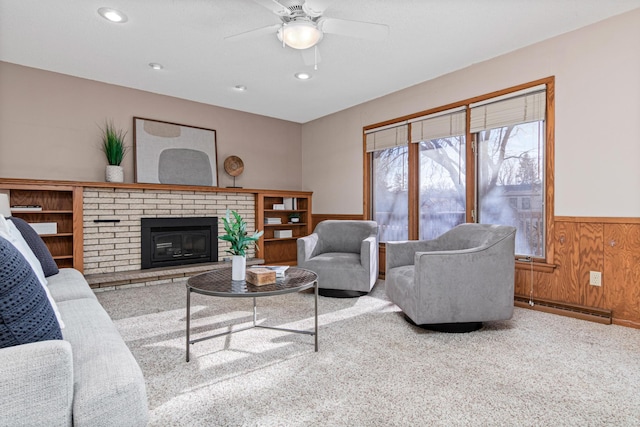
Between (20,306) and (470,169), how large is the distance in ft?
12.6

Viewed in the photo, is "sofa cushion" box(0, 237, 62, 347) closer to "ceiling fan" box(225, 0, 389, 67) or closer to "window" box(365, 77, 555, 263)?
"ceiling fan" box(225, 0, 389, 67)

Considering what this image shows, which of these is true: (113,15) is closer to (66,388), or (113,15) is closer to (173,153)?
(173,153)

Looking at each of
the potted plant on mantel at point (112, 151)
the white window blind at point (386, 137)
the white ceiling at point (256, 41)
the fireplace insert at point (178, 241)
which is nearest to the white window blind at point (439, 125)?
the white window blind at point (386, 137)

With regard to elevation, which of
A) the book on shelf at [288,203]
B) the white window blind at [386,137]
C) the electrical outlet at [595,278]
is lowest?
the electrical outlet at [595,278]

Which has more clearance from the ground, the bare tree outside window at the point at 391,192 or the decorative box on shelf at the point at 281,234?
the bare tree outside window at the point at 391,192

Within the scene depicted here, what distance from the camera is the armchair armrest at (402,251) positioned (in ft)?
10.7

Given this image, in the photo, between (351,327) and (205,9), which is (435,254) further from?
(205,9)

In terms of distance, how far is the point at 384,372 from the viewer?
1.94 m

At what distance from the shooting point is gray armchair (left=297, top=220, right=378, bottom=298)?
3512mm

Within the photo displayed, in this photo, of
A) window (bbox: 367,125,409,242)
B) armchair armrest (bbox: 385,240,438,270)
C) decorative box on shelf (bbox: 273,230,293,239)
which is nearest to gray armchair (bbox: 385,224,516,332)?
armchair armrest (bbox: 385,240,438,270)

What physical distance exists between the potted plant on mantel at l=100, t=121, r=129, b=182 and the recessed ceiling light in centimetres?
176

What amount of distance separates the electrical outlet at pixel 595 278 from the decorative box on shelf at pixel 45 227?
5.33 metres

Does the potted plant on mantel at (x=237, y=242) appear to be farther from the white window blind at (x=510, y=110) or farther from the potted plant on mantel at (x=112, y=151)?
the white window blind at (x=510, y=110)

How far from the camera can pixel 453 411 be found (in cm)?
157
